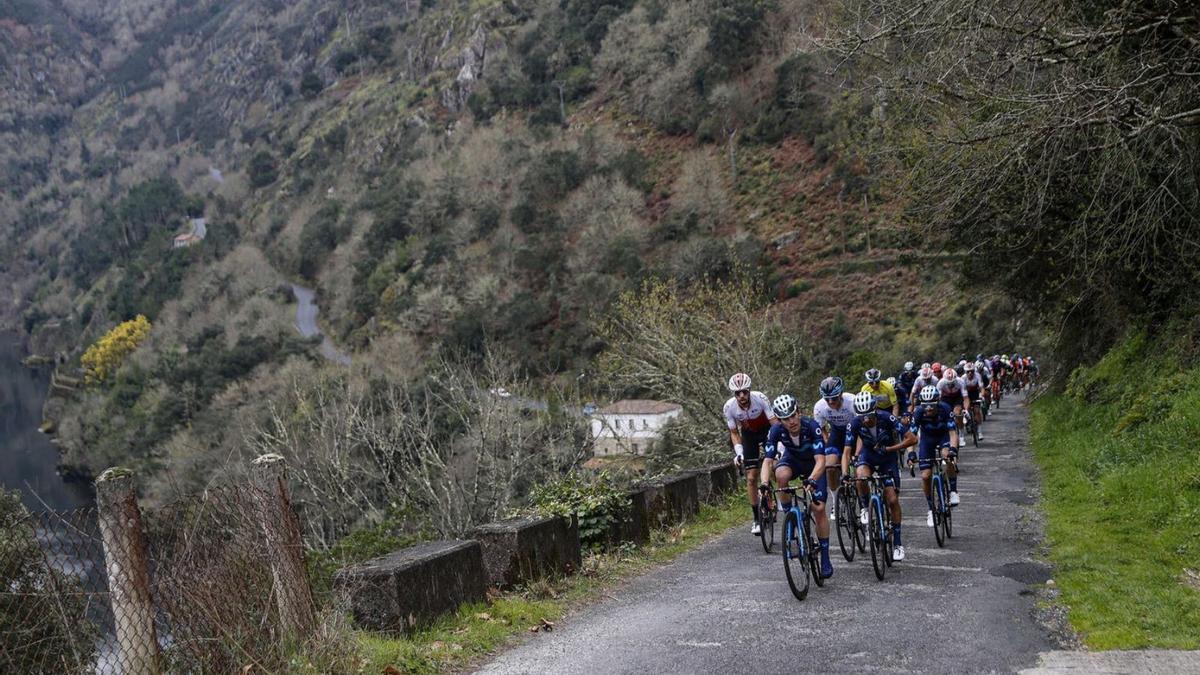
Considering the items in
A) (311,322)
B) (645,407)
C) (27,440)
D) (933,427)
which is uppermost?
(311,322)

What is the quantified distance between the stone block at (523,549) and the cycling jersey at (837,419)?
120 inches

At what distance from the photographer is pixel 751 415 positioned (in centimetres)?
1157

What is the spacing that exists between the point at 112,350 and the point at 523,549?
88400 millimetres

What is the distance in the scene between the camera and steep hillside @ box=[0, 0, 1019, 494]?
178ft

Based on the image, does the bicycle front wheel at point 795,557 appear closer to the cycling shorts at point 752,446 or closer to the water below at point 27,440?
the cycling shorts at point 752,446

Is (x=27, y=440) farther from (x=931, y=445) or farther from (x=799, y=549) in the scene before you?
(x=799, y=549)

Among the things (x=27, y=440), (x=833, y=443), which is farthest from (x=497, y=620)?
(x=27, y=440)

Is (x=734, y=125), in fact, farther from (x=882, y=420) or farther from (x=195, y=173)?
(x=195, y=173)

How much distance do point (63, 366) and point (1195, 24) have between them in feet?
369

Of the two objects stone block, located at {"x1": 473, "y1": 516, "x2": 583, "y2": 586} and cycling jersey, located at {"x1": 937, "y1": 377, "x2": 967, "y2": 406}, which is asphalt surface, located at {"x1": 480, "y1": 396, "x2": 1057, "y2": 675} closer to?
stone block, located at {"x1": 473, "y1": 516, "x2": 583, "y2": 586}

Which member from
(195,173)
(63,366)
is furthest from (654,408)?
(195,173)

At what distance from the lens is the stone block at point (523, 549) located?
916cm

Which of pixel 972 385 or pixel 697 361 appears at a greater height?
pixel 697 361

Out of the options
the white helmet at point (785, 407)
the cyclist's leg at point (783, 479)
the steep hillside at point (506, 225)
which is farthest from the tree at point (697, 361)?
the white helmet at point (785, 407)
